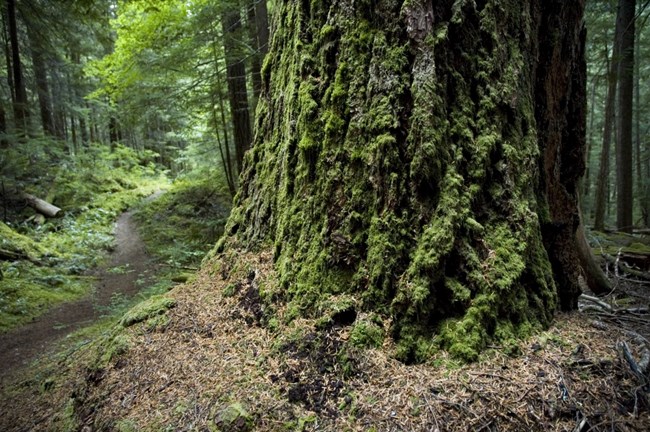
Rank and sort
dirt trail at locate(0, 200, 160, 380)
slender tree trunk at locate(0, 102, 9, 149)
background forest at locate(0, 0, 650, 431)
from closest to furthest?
background forest at locate(0, 0, 650, 431) < dirt trail at locate(0, 200, 160, 380) < slender tree trunk at locate(0, 102, 9, 149)

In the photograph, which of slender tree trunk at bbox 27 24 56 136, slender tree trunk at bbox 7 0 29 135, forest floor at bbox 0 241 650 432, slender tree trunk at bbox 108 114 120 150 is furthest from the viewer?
slender tree trunk at bbox 108 114 120 150

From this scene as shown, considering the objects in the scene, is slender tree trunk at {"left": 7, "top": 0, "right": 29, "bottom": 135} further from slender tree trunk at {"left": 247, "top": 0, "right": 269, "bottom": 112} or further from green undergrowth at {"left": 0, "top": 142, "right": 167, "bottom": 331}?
slender tree trunk at {"left": 247, "top": 0, "right": 269, "bottom": 112}

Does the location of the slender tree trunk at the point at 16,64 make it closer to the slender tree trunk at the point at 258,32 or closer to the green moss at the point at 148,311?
the slender tree trunk at the point at 258,32

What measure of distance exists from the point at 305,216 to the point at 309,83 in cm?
139

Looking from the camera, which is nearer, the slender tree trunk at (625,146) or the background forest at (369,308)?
the background forest at (369,308)

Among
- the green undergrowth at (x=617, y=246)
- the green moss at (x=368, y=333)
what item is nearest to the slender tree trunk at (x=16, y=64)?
the green moss at (x=368, y=333)

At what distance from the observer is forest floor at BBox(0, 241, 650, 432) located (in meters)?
2.30

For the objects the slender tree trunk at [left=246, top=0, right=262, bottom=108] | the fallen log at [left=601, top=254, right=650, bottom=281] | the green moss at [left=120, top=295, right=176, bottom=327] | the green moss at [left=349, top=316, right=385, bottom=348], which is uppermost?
the slender tree trunk at [left=246, top=0, right=262, bottom=108]

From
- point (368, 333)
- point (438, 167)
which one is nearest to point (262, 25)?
point (438, 167)

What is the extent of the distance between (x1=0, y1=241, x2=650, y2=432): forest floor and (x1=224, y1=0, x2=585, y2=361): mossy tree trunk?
247mm

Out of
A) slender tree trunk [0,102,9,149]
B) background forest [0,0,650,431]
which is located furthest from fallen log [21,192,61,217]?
background forest [0,0,650,431]

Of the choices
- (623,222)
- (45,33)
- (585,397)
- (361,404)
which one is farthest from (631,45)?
(45,33)

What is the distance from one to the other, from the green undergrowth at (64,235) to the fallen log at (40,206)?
299 mm

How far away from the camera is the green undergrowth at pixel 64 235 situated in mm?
8180
